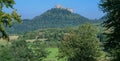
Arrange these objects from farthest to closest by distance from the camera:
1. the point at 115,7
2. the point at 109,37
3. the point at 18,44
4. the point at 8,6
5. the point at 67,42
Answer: the point at 18,44 → the point at 67,42 → the point at 109,37 → the point at 115,7 → the point at 8,6

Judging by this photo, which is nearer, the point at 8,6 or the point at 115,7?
the point at 8,6

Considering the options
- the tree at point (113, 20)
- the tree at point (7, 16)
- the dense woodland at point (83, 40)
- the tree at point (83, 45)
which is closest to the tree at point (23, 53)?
the dense woodland at point (83, 40)

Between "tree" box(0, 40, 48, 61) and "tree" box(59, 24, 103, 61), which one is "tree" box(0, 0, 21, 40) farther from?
"tree" box(0, 40, 48, 61)

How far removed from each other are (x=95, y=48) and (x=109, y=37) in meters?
39.7

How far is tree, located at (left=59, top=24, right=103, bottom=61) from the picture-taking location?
7456cm

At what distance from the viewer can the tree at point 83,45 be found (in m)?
74.6

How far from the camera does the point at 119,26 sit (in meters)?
34.7

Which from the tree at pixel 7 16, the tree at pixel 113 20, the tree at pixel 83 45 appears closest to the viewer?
the tree at pixel 7 16

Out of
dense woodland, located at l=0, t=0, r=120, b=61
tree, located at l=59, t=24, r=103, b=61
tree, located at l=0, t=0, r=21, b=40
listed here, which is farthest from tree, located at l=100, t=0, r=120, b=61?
tree, located at l=59, t=24, r=103, b=61

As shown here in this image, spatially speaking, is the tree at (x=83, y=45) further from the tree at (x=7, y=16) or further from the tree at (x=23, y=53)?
the tree at (x=7, y=16)

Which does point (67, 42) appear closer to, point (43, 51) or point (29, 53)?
point (29, 53)

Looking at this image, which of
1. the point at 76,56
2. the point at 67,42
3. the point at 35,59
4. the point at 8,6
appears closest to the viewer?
the point at 8,6

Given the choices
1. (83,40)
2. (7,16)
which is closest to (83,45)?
(83,40)

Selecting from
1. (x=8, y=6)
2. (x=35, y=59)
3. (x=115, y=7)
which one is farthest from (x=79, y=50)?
(x=8, y=6)
